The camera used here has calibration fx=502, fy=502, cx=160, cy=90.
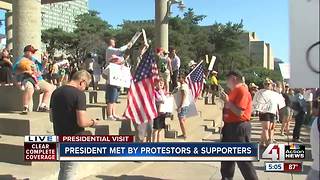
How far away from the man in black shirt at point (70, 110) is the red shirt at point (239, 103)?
6.71 ft

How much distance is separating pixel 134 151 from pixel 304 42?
3.42 meters

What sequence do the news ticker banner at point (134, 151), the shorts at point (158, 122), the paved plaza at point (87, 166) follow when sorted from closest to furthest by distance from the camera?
the news ticker banner at point (134, 151)
the paved plaza at point (87, 166)
the shorts at point (158, 122)

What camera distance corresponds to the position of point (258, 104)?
12.3 meters

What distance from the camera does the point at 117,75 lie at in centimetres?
1082

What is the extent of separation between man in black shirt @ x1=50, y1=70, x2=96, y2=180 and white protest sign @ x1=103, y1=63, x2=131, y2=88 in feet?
14.8

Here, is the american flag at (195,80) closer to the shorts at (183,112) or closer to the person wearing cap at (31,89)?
the shorts at (183,112)

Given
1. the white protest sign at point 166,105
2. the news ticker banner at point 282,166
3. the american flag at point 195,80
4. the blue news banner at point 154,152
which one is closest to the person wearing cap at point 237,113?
the news ticker banner at point 282,166

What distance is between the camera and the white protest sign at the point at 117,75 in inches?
420

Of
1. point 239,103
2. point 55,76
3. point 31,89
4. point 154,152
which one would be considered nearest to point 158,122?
point 31,89

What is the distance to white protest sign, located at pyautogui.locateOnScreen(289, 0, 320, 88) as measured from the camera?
11.4 ft

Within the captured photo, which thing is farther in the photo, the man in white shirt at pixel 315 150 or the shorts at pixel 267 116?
the shorts at pixel 267 116

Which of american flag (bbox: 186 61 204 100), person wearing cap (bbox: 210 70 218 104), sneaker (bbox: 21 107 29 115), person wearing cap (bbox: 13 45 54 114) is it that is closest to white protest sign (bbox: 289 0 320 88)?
person wearing cap (bbox: 13 45 54 114)

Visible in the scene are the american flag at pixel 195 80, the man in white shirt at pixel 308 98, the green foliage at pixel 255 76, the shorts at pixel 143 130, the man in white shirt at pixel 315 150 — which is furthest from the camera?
the green foliage at pixel 255 76

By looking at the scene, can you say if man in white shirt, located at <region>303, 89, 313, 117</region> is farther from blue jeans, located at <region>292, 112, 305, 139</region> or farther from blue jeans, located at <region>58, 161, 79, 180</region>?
blue jeans, located at <region>58, 161, 79, 180</region>
